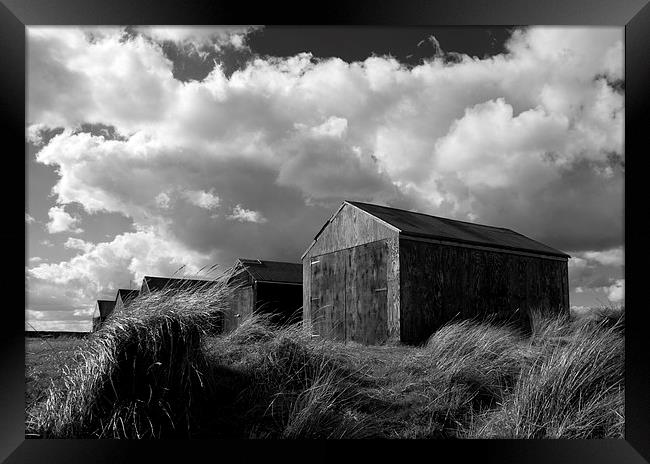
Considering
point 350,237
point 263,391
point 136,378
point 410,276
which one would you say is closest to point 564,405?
point 263,391

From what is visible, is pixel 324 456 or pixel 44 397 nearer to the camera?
pixel 324 456

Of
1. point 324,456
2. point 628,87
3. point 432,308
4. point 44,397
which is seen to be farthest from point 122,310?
point 432,308

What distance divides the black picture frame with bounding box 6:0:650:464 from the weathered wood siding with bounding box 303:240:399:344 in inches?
242

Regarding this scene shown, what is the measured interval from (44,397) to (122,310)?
2.87ft

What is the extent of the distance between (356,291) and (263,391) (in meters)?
5.64

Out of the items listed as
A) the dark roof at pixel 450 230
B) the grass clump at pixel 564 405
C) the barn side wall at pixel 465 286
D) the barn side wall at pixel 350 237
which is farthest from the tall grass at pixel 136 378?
the dark roof at pixel 450 230

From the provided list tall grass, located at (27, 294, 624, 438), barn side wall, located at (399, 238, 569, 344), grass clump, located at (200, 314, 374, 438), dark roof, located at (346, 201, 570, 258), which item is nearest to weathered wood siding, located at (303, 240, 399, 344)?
barn side wall, located at (399, 238, 569, 344)

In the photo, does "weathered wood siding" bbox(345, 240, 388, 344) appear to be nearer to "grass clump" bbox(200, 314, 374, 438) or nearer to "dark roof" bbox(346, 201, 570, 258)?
"dark roof" bbox(346, 201, 570, 258)

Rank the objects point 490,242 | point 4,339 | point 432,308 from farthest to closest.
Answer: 1. point 490,242
2. point 432,308
3. point 4,339

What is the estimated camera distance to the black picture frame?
9.16 feet

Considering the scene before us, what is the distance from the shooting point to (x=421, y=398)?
521 cm

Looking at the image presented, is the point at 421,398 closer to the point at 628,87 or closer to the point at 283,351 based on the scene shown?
the point at 283,351

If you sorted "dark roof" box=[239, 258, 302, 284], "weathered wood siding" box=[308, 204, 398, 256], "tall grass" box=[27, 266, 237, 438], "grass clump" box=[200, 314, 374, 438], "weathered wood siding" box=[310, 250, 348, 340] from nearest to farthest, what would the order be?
"tall grass" box=[27, 266, 237, 438] < "grass clump" box=[200, 314, 374, 438] < "weathered wood siding" box=[308, 204, 398, 256] < "weathered wood siding" box=[310, 250, 348, 340] < "dark roof" box=[239, 258, 302, 284]
